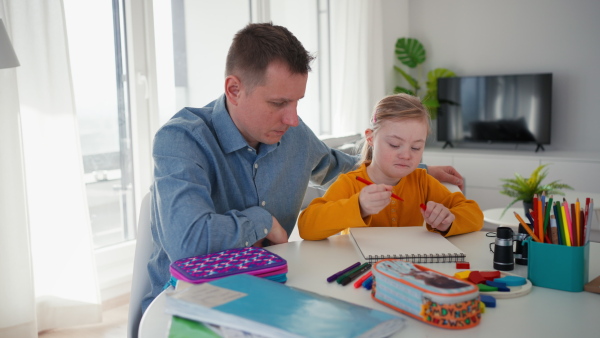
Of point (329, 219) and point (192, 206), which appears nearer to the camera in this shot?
point (192, 206)

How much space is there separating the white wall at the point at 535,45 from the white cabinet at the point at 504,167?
398mm

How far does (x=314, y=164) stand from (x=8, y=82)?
149cm

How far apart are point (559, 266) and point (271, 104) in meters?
0.74

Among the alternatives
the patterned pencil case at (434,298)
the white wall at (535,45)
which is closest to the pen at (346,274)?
the patterned pencil case at (434,298)

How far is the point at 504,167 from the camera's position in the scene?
16.9ft

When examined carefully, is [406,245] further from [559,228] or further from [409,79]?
[409,79]

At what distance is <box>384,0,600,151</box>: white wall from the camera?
17.0 ft

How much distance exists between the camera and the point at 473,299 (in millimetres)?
804

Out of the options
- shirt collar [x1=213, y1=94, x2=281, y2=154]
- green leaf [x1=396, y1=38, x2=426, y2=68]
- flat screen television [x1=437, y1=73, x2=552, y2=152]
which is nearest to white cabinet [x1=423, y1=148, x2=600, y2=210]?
flat screen television [x1=437, y1=73, x2=552, y2=152]

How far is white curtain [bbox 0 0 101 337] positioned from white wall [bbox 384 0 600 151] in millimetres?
3953

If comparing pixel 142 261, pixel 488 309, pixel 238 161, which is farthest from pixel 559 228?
pixel 142 261

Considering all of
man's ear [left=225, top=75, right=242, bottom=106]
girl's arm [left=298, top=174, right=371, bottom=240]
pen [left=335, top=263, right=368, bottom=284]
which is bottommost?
pen [left=335, top=263, right=368, bottom=284]

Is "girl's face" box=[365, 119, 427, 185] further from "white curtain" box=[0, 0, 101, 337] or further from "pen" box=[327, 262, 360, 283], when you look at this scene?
"white curtain" box=[0, 0, 101, 337]

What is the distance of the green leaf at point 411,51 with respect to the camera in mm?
5852
